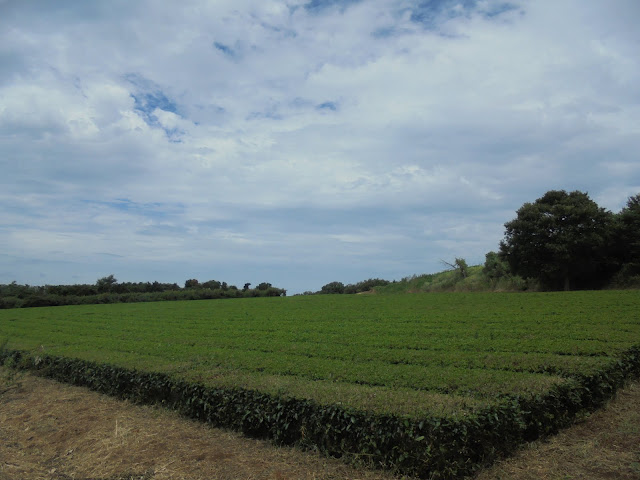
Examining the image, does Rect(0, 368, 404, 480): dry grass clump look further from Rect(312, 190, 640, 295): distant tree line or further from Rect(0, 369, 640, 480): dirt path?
Rect(312, 190, 640, 295): distant tree line

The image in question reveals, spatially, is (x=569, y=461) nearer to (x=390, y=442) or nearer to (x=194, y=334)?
(x=390, y=442)

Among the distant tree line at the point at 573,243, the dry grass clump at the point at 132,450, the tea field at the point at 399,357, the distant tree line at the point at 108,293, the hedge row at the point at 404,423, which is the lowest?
the dry grass clump at the point at 132,450

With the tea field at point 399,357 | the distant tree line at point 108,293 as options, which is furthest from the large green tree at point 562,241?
the distant tree line at point 108,293

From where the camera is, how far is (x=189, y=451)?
201 inches

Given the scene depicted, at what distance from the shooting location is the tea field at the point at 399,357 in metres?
4.70

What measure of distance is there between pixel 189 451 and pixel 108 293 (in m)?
32.8

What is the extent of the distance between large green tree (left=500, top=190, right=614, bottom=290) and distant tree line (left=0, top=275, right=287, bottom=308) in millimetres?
23298

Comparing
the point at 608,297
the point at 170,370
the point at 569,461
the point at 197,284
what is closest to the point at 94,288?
the point at 197,284

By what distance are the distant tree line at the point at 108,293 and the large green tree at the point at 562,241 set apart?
23.3 m

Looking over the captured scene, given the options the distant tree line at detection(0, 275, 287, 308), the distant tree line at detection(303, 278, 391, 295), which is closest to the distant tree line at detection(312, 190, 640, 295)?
the distant tree line at detection(303, 278, 391, 295)

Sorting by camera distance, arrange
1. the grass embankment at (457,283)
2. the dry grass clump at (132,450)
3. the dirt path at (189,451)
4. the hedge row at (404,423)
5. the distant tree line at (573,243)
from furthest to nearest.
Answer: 1. the grass embankment at (457,283)
2. the distant tree line at (573,243)
3. the dry grass clump at (132,450)
4. the dirt path at (189,451)
5. the hedge row at (404,423)

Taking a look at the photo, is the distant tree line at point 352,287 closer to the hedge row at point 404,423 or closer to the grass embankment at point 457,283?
the grass embankment at point 457,283

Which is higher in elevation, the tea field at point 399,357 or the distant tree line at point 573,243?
the distant tree line at point 573,243

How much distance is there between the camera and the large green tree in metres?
20.7
